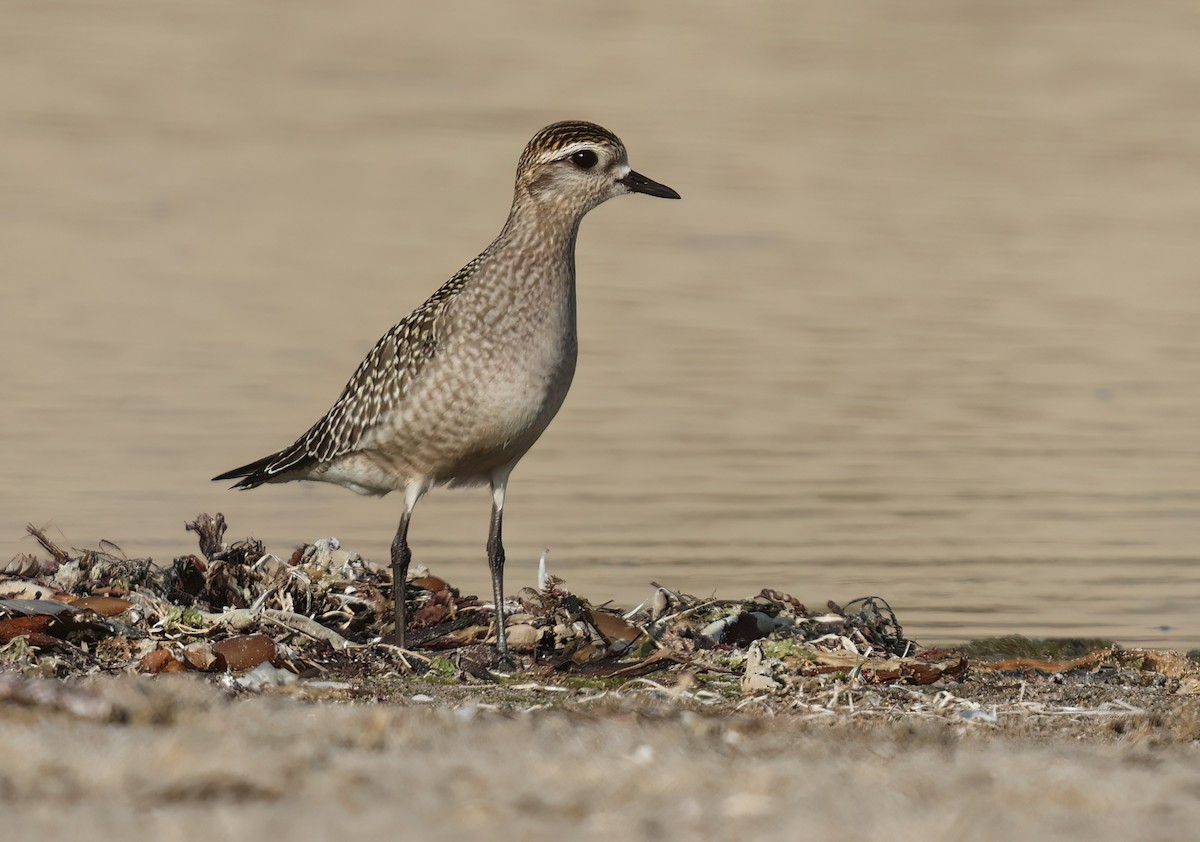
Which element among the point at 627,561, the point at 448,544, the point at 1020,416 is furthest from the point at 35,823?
the point at 1020,416

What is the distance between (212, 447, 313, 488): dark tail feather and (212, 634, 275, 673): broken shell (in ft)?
5.91

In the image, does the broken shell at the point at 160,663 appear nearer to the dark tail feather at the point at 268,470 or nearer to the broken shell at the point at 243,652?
the broken shell at the point at 243,652

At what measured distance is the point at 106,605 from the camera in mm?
7965

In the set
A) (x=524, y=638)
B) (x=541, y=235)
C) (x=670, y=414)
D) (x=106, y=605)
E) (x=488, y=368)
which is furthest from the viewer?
(x=670, y=414)

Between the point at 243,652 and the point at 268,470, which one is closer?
the point at 243,652

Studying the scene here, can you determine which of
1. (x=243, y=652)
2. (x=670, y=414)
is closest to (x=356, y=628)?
(x=243, y=652)

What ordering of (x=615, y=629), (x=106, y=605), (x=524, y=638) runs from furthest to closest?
(x=524, y=638) < (x=615, y=629) < (x=106, y=605)

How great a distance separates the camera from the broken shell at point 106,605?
7.94 metres

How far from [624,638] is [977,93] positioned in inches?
913

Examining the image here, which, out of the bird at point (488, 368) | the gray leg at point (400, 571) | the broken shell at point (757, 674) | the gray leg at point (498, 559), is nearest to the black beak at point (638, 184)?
the bird at point (488, 368)

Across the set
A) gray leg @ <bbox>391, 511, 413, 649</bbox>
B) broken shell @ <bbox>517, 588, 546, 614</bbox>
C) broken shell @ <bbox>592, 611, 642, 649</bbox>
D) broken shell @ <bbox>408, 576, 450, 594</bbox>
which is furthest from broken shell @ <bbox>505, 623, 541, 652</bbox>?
broken shell @ <bbox>408, 576, 450, 594</bbox>

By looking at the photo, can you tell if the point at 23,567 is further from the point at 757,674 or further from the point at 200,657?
the point at 757,674

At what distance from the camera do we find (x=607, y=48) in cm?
3083

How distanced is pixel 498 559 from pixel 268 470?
53.4 inches
